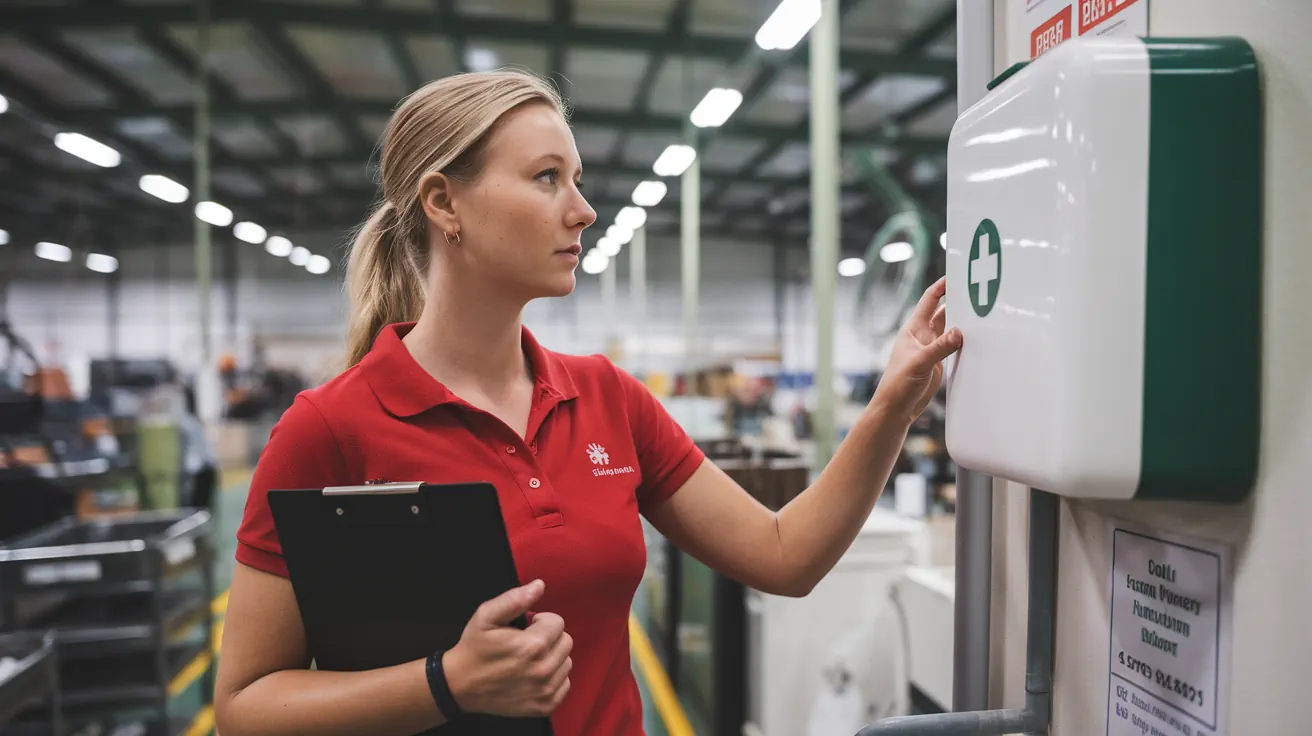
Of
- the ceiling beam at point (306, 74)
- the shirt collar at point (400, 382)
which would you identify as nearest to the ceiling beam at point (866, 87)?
the shirt collar at point (400, 382)

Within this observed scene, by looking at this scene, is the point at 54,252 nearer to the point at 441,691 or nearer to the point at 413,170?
the point at 413,170

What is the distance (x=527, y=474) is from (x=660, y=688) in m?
3.56

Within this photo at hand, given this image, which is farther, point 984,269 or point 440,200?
point 440,200

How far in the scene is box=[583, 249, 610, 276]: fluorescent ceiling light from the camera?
1263cm

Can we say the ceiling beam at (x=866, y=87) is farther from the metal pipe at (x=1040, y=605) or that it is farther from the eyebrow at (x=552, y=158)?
the metal pipe at (x=1040, y=605)

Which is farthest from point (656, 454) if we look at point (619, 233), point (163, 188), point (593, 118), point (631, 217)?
point (619, 233)

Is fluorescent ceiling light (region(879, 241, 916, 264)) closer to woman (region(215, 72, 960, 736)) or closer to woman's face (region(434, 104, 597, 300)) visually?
woman (region(215, 72, 960, 736))

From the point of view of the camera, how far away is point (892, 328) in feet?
15.9

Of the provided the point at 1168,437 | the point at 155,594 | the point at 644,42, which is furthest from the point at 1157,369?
the point at 644,42

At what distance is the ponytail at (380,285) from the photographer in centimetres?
128

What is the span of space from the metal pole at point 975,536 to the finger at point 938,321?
0.20 m

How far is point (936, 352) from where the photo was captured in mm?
900

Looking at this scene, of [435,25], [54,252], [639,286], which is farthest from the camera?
[639,286]

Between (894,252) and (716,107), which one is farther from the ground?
(716,107)
